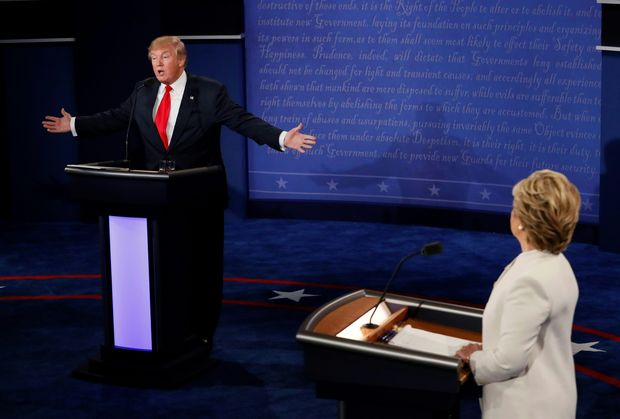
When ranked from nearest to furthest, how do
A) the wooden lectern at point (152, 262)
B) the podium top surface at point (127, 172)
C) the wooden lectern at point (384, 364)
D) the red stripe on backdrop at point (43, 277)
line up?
the wooden lectern at point (384, 364), the podium top surface at point (127, 172), the wooden lectern at point (152, 262), the red stripe on backdrop at point (43, 277)

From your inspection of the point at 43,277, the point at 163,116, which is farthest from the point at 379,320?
the point at 43,277

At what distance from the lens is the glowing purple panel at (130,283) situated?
542cm

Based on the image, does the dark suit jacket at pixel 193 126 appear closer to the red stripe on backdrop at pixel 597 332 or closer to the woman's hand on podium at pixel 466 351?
the red stripe on backdrop at pixel 597 332

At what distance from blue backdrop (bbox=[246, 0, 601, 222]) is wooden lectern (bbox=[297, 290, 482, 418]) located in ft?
18.8

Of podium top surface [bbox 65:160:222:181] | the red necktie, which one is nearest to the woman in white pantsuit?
podium top surface [bbox 65:160:222:181]

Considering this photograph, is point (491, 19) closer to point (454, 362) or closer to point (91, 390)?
point (91, 390)

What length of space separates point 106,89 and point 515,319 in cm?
747

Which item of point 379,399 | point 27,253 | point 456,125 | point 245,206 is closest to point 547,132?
point 456,125

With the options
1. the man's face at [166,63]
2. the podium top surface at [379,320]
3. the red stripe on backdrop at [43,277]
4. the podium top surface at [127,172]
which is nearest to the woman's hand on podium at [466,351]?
the podium top surface at [379,320]

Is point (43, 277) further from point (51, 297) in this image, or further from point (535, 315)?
point (535, 315)

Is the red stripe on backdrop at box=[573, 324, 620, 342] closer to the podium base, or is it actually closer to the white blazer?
the podium base

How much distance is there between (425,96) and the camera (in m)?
9.56

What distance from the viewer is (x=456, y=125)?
31.1ft

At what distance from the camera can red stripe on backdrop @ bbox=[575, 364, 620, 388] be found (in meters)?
5.50
